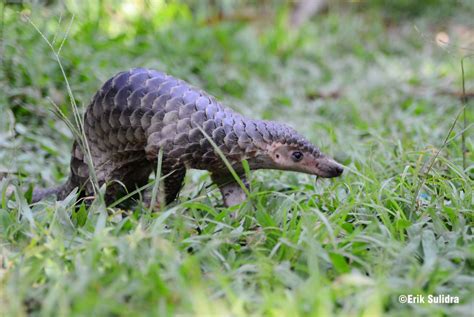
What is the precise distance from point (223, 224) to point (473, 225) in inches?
42.7

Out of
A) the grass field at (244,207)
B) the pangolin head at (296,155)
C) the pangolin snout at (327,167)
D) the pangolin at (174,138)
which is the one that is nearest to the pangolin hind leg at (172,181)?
the pangolin at (174,138)

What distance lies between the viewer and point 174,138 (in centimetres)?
295

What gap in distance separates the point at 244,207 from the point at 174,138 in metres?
0.46

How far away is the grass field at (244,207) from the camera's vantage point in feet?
6.66

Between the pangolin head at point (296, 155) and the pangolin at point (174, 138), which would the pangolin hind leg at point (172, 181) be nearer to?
the pangolin at point (174, 138)

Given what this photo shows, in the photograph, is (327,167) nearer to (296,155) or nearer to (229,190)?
(296,155)

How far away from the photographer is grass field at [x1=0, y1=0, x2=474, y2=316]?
203cm

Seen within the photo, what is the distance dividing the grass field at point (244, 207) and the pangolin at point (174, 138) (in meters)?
0.16

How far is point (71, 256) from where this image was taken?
229 cm

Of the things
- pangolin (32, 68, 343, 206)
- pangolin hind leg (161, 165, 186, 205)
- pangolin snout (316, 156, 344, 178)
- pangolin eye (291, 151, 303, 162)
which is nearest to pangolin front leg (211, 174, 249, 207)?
pangolin (32, 68, 343, 206)

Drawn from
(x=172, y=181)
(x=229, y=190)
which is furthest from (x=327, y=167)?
(x=172, y=181)

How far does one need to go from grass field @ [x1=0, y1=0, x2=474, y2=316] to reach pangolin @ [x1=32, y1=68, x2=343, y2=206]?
162 mm

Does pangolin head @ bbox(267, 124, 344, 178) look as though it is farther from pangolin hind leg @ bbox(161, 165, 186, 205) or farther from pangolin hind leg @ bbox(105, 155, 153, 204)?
pangolin hind leg @ bbox(105, 155, 153, 204)

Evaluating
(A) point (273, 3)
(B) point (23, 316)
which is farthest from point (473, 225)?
(A) point (273, 3)
